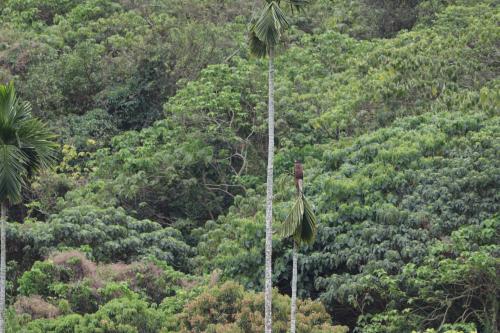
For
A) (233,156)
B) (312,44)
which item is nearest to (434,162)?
(233,156)

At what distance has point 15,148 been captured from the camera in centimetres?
2366

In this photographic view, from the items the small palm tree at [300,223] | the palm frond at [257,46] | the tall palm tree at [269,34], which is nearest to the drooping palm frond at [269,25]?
the tall palm tree at [269,34]

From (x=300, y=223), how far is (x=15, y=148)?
20.3 feet

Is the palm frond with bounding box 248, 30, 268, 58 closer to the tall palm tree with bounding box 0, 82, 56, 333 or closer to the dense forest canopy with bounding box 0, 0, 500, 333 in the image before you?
the tall palm tree with bounding box 0, 82, 56, 333

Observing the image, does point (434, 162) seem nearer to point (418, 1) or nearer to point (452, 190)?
point (452, 190)

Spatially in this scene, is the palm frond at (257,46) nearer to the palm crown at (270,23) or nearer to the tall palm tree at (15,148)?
the palm crown at (270,23)

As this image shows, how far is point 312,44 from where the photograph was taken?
46.1m

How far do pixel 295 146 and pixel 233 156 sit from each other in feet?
10.1

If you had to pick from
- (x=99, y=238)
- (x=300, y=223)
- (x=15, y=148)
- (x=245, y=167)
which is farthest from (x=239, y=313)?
(x=245, y=167)

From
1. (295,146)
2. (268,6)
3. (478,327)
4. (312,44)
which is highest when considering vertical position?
(268,6)

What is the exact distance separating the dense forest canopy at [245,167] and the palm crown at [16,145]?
5.62m

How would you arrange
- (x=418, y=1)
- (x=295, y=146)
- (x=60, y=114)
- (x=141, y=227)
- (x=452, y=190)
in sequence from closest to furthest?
(x=452, y=190)
(x=141, y=227)
(x=295, y=146)
(x=60, y=114)
(x=418, y=1)

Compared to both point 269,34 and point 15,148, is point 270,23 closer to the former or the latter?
point 269,34

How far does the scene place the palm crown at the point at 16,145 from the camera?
23547 millimetres
